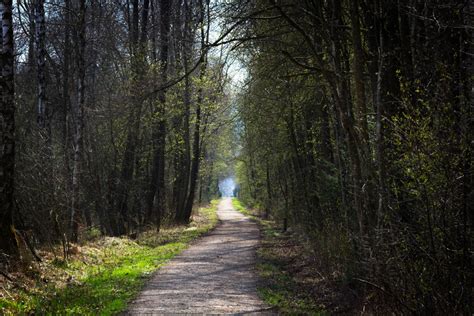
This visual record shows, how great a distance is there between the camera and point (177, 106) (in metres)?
23.5

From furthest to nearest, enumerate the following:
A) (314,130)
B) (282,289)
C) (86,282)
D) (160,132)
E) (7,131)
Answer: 1. (160,132)
2. (314,130)
3. (86,282)
4. (282,289)
5. (7,131)

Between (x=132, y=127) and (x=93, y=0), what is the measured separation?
5271mm

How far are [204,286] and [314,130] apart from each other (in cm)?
840

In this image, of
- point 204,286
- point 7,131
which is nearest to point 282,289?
point 204,286

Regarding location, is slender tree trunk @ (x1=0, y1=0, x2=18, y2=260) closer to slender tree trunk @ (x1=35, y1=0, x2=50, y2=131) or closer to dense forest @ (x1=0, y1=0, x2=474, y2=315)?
dense forest @ (x1=0, y1=0, x2=474, y2=315)

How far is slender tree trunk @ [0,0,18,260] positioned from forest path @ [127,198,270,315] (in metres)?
2.92

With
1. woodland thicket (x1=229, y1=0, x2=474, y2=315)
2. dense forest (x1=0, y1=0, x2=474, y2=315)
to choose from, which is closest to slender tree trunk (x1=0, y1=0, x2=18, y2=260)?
dense forest (x1=0, y1=0, x2=474, y2=315)

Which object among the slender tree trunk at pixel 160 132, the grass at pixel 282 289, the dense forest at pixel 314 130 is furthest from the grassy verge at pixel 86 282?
the slender tree trunk at pixel 160 132

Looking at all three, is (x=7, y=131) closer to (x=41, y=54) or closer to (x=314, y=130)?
(x=41, y=54)

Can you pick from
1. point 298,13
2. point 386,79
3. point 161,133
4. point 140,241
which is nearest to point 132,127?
point 161,133

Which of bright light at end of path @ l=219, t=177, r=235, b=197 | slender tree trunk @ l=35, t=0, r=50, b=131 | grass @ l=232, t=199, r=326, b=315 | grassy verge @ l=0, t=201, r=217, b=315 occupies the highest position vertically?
slender tree trunk @ l=35, t=0, r=50, b=131

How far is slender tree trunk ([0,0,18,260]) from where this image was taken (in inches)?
354

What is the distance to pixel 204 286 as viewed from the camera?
9.67m

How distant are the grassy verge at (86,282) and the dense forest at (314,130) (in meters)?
0.66
